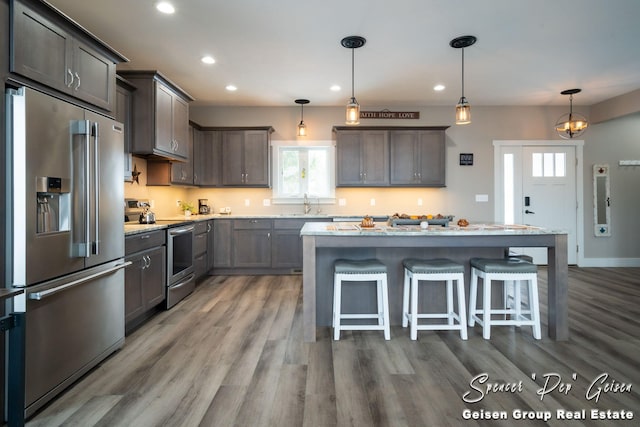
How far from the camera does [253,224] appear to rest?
500 centimetres

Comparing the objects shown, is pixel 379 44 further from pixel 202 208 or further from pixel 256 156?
pixel 202 208

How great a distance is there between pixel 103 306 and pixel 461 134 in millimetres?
5401

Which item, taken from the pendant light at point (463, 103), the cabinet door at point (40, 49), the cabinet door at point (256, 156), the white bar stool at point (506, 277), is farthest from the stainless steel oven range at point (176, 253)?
the pendant light at point (463, 103)

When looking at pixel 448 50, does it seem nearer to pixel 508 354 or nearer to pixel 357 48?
pixel 357 48

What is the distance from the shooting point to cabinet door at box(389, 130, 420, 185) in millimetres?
5203

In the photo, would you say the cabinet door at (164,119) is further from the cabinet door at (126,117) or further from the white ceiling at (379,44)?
the white ceiling at (379,44)

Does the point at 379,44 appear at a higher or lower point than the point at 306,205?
higher

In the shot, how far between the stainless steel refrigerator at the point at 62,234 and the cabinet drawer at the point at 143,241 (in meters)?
0.31

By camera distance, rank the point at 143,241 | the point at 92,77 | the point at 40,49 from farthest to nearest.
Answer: the point at 143,241, the point at 92,77, the point at 40,49

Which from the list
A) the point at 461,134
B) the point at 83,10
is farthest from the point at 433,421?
the point at 461,134

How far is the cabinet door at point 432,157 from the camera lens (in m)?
5.21

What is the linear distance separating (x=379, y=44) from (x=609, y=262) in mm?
5378

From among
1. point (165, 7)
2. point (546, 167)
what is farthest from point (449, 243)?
point (546, 167)

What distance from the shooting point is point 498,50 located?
352 cm
